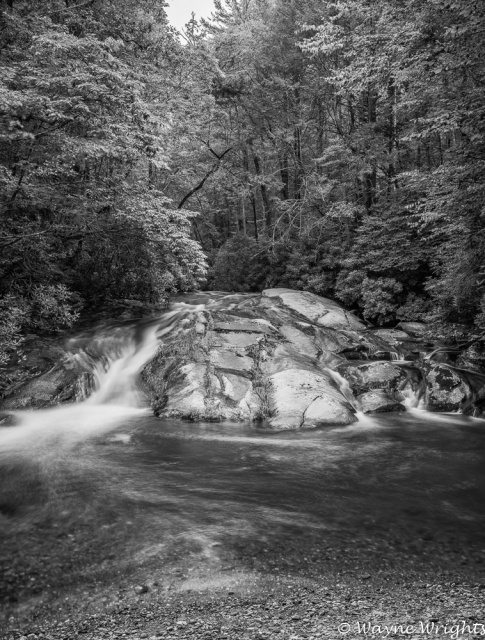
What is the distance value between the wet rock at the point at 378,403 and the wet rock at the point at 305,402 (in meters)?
0.53

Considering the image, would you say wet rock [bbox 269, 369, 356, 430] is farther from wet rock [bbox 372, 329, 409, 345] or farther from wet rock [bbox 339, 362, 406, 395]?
wet rock [bbox 372, 329, 409, 345]

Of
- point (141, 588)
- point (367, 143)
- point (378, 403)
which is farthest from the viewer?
point (367, 143)

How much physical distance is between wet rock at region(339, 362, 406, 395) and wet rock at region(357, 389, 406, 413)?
26cm

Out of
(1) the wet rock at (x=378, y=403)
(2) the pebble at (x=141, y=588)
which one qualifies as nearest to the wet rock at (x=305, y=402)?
(1) the wet rock at (x=378, y=403)

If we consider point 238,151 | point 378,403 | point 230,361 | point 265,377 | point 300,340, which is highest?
point 238,151

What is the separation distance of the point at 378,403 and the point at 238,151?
56.1 ft

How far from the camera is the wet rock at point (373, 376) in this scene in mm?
8516

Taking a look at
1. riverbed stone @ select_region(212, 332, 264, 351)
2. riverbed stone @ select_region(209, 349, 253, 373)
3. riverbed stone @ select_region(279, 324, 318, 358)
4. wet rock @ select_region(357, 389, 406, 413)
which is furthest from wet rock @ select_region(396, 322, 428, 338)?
riverbed stone @ select_region(209, 349, 253, 373)

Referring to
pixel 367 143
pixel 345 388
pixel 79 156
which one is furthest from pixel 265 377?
pixel 367 143

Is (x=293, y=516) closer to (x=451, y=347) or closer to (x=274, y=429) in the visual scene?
(x=274, y=429)

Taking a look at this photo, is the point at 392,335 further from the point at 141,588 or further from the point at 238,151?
the point at 238,151

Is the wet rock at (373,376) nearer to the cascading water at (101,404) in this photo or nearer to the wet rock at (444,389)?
the wet rock at (444,389)

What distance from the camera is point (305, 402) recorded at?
7355 millimetres

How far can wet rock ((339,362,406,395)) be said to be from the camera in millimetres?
8516
